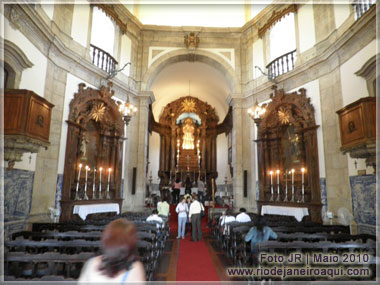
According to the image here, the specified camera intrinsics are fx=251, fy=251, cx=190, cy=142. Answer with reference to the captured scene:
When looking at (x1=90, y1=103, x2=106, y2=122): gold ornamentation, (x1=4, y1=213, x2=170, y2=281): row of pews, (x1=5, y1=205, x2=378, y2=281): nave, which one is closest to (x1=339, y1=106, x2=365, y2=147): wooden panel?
(x1=5, y1=205, x2=378, y2=281): nave

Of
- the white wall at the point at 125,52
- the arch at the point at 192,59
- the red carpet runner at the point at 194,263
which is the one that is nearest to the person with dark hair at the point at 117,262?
the red carpet runner at the point at 194,263

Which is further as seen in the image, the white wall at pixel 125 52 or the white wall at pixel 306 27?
the white wall at pixel 125 52

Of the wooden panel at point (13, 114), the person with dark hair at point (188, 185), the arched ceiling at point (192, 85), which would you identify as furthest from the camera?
the person with dark hair at point (188, 185)

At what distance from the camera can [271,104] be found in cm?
1034

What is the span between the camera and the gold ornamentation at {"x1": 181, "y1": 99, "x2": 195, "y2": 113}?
18.5m

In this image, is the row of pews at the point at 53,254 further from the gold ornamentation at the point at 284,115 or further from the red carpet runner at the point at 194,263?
the gold ornamentation at the point at 284,115

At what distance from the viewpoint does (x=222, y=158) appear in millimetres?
17500

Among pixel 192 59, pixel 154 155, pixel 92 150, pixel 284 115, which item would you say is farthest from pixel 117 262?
pixel 154 155

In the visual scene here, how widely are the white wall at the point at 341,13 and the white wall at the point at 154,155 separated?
1217cm

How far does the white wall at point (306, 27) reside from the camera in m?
9.26

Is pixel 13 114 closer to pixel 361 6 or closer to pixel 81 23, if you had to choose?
pixel 81 23

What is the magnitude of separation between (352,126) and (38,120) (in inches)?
250

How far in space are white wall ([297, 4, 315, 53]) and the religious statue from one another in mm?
10051

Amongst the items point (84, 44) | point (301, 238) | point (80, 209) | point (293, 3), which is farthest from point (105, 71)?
point (301, 238)
